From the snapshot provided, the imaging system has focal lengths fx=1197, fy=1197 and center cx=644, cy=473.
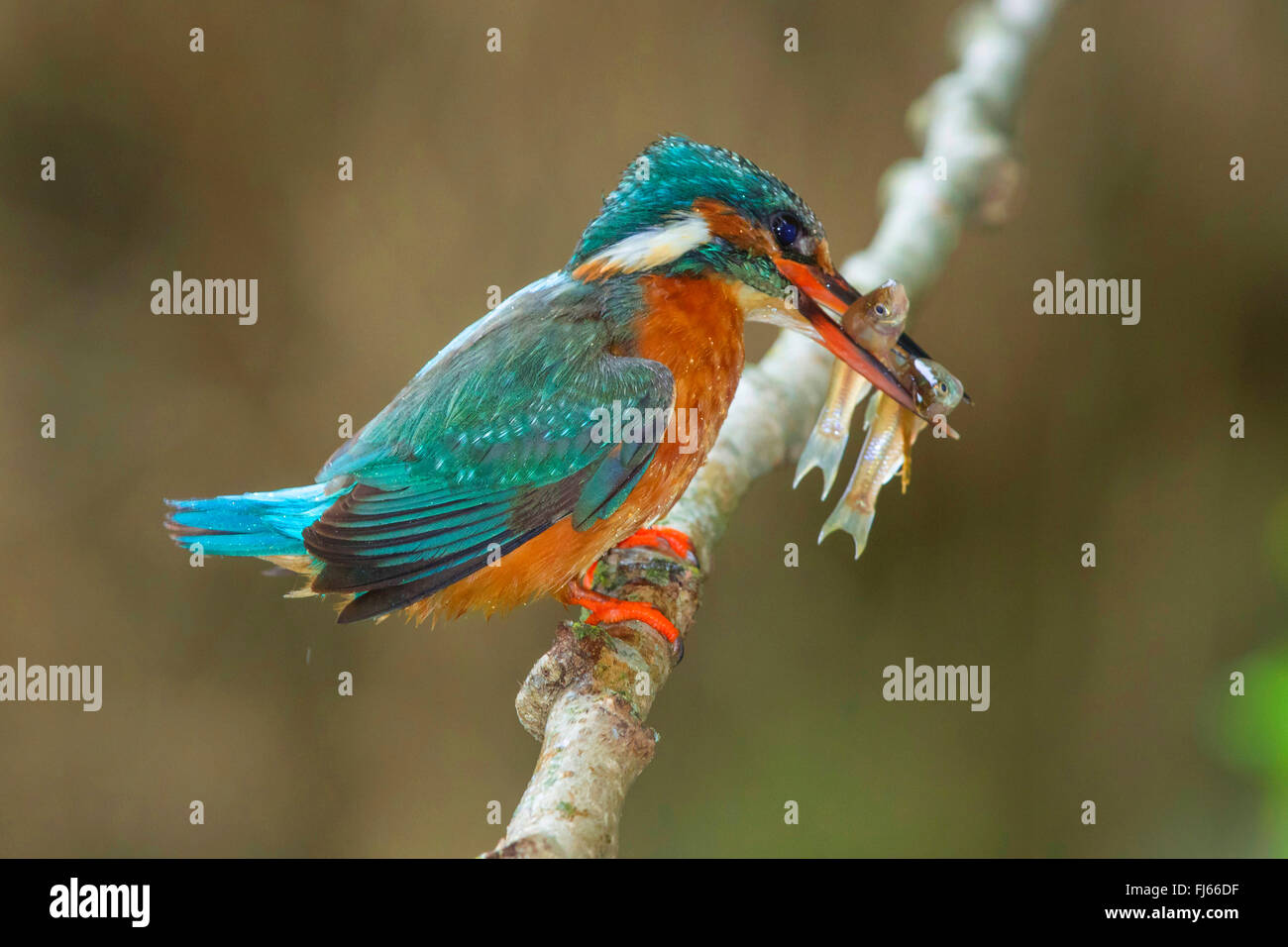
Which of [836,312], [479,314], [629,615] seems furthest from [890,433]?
[479,314]

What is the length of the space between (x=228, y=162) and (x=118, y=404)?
82cm

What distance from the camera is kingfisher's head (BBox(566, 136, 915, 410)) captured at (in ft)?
7.45

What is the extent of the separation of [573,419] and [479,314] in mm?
1722

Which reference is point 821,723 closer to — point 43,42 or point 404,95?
point 404,95

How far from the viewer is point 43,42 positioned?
3543 millimetres

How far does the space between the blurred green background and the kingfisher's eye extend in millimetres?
1407

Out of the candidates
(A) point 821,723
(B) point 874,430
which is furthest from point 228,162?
(A) point 821,723

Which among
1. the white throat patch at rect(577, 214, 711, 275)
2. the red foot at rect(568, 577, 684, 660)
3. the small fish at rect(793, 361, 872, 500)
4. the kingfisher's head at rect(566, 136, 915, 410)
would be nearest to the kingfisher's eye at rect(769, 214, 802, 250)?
the kingfisher's head at rect(566, 136, 915, 410)

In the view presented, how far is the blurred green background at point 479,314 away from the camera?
11.9ft

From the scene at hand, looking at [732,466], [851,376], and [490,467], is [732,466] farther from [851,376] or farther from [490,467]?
[490,467]

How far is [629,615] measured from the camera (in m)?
2.16

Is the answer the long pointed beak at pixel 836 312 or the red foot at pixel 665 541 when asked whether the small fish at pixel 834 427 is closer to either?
the long pointed beak at pixel 836 312

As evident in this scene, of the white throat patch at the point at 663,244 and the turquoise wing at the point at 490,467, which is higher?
the white throat patch at the point at 663,244

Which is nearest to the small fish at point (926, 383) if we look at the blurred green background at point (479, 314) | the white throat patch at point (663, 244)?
the white throat patch at point (663, 244)
